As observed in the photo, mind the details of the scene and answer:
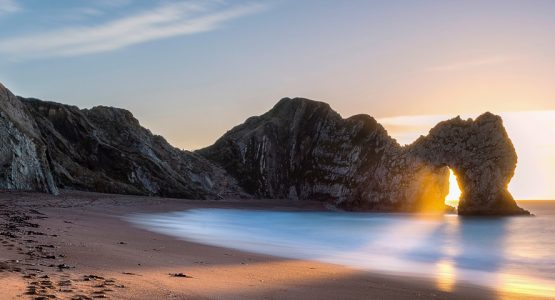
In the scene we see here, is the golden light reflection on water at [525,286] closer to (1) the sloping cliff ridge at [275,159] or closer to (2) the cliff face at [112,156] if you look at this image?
(1) the sloping cliff ridge at [275,159]

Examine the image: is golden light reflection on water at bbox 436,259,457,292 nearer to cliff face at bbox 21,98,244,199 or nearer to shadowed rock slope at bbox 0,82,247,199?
shadowed rock slope at bbox 0,82,247,199

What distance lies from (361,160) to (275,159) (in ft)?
66.9

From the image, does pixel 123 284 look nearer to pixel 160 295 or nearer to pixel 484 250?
pixel 160 295

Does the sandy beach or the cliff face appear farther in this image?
the cliff face

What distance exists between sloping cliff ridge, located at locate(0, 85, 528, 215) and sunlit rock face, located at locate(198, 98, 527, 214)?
0.18 meters

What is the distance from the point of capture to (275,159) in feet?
330

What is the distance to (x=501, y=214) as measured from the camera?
214ft

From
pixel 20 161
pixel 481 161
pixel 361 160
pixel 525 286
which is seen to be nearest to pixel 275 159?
pixel 361 160

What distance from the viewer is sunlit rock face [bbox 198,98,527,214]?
65.8 meters

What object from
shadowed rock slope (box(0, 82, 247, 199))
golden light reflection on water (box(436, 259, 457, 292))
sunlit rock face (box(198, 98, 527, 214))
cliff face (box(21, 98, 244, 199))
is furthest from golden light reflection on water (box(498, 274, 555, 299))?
sunlit rock face (box(198, 98, 527, 214))

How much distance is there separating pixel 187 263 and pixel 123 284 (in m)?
3.58

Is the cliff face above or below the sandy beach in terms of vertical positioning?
above

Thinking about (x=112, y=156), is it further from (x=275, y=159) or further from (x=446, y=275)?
(x=446, y=275)

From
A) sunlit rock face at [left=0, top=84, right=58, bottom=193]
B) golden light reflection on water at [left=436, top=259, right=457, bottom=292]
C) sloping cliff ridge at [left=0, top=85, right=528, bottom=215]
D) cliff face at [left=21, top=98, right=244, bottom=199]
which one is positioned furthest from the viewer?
cliff face at [left=21, top=98, right=244, bottom=199]
